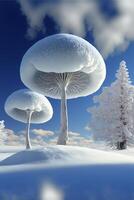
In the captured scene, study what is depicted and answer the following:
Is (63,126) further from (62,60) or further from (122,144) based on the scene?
(122,144)

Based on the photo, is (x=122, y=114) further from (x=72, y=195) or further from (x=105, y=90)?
(x=72, y=195)

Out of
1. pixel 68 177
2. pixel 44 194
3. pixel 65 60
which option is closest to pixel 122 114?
pixel 65 60

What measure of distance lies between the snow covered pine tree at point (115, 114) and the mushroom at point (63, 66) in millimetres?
2580

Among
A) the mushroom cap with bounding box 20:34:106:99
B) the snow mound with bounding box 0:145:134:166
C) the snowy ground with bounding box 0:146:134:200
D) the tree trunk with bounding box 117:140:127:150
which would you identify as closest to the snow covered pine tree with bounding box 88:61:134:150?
the tree trunk with bounding box 117:140:127:150

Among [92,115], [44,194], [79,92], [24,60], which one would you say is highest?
[24,60]

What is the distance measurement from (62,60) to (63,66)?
0.40 meters

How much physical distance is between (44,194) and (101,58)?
52.6 ft

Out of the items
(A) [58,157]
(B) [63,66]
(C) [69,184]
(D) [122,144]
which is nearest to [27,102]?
(D) [122,144]

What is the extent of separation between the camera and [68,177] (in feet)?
22.4

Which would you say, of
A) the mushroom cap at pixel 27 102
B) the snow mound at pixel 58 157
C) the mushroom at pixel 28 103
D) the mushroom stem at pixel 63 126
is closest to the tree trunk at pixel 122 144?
the mushroom stem at pixel 63 126

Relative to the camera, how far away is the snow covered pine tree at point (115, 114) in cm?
2452

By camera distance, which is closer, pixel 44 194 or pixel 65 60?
pixel 44 194

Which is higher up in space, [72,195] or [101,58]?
[101,58]

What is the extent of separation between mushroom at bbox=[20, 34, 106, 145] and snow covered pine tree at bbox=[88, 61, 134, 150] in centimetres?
258
